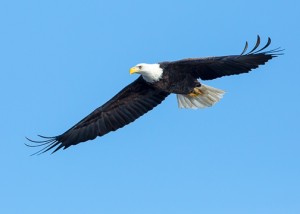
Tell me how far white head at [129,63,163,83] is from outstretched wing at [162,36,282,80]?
0.51ft

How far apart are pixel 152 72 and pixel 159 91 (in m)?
0.96

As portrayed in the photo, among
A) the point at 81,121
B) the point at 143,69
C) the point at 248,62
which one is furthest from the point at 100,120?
the point at 248,62

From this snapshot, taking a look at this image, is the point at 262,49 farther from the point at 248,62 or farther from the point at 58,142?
the point at 58,142

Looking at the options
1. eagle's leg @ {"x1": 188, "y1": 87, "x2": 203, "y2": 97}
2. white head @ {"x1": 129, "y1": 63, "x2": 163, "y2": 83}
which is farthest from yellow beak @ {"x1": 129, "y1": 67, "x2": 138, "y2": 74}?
eagle's leg @ {"x1": 188, "y1": 87, "x2": 203, "y2": 97}

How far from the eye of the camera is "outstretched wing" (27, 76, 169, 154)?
1401 centimetres

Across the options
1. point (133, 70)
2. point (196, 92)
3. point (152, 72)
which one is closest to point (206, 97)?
point (196, 92)

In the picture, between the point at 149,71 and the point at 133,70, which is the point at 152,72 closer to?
the point at 149,71

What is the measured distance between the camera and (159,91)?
14.0m

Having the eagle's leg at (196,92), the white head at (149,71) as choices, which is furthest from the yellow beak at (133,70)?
the eagle's leg at (196,92)

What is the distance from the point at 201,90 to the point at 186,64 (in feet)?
3.00

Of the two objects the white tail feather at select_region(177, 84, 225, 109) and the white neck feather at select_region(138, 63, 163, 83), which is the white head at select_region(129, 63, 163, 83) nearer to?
the white neck feather at select_region(138, 63, 163, 83)

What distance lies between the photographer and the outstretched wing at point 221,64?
41.8 feet

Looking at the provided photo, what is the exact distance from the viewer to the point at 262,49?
12648 millimetres

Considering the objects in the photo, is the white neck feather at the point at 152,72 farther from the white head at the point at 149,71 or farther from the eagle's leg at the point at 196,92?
the eagle's leg at the point at 196,92
